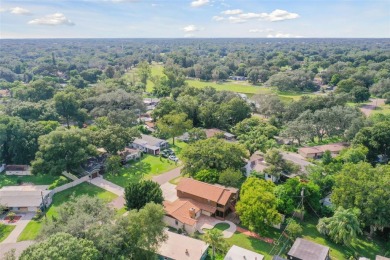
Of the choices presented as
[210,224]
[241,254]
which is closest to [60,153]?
[210,224]

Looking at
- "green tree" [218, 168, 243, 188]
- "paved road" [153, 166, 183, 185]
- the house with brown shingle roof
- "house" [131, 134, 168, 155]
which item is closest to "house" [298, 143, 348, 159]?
"green tree" [218, 168, 243, 188]

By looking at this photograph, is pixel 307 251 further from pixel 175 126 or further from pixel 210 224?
pixel 175 126

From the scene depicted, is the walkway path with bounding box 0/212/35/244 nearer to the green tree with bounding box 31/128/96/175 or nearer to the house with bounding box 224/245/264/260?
the green tree with bounding box 31/128/96/175

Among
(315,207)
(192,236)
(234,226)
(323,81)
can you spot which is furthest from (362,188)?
(323,81)

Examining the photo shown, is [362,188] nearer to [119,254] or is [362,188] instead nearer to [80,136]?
[119,254]

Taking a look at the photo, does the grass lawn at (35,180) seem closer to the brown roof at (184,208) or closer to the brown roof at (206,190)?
the brown roof at (184,208)

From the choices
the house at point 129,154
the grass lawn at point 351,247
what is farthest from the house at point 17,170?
the grass lawn at point 351,247
